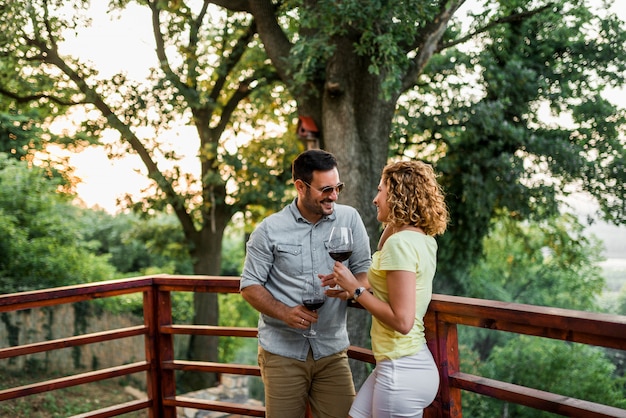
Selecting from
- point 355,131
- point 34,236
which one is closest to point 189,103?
point 355,131

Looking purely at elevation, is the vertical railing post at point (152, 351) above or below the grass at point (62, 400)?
above

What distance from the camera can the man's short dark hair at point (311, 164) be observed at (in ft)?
8.33

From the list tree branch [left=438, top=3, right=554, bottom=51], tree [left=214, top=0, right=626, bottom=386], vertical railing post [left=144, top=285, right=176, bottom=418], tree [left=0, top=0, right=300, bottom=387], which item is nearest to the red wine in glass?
vertical railing post [left=144, top=285, right=176, bottom=418]

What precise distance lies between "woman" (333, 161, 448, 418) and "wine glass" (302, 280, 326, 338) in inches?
7.2

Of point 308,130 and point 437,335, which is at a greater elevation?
point 308,130

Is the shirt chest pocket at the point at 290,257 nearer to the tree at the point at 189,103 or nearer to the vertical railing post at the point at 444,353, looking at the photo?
the vertical railing post at the point at 444,353

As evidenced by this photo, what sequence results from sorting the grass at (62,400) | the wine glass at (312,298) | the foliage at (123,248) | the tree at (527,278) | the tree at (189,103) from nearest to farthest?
the wine glass at (312,298), the tree at (189,103), the grass at (62,400), the tree at (527,278), the foliage at (123,248)

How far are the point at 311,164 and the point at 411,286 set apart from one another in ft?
2.21

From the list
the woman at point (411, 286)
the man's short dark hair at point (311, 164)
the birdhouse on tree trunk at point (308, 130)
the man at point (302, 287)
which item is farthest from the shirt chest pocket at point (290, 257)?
the birdhouse on tree trunk at point (308, 130)

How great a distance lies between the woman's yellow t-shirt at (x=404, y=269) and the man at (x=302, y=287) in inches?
15.8

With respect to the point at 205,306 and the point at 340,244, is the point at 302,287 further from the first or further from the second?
the point at 205,306

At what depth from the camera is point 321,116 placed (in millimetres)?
7949

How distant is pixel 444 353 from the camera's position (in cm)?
263

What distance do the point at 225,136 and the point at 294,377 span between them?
931 cm
